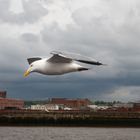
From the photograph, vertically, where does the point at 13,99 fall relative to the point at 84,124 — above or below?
above

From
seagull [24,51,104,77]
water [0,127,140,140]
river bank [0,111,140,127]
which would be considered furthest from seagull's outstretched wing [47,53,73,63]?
river bank [0,111,140,127]

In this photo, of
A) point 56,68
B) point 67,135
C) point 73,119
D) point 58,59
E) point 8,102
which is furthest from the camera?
point 8,102

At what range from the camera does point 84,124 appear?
75.1m

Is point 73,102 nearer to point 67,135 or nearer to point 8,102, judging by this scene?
point 8,102

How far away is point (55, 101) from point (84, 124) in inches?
3057

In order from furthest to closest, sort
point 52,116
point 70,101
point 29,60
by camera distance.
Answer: point 70,101, point 52,116, point 29,60

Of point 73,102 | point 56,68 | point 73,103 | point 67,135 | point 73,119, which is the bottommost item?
point 67,135

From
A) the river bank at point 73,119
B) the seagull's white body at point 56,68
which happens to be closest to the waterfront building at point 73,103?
the river bank at point 73,119

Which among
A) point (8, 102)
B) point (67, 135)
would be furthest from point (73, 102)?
point (67, 135)

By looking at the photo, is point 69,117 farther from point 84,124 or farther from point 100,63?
point 100,63

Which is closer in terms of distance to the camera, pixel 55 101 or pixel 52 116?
pixel 52 116

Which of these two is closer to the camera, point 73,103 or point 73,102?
point 73,103

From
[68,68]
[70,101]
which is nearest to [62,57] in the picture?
[68,68]

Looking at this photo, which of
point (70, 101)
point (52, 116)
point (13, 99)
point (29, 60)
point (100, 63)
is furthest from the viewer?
point (70, 101)
